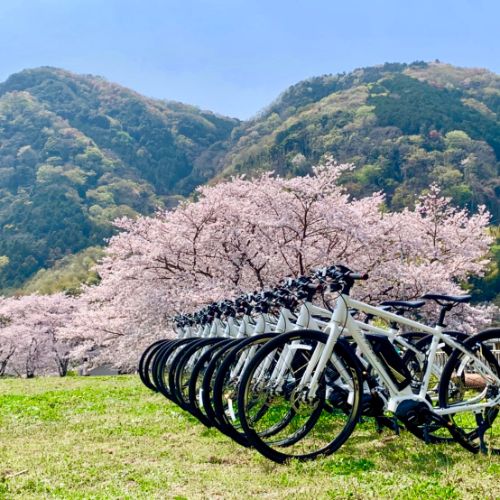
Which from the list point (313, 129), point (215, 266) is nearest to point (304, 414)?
point (215, 266)

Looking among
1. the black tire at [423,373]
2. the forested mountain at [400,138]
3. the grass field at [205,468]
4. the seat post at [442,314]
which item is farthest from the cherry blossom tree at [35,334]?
the forested mountain at [400,138]

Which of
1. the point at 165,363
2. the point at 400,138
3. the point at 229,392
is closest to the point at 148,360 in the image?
the point at 165,363

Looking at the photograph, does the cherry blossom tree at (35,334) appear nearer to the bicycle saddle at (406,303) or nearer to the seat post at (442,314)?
the bicycle saddle at (406,303)

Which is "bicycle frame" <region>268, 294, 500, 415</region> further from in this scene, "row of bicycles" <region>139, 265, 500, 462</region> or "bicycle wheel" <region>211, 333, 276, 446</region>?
"bicycle wheel" <region>211, 333, 276, 446</region>

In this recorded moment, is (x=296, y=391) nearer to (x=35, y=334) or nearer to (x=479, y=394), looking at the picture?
(x=479, y=394)

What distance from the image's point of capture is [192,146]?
123875mm

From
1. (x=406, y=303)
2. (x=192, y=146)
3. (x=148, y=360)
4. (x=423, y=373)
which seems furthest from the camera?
(x=192, y=146)

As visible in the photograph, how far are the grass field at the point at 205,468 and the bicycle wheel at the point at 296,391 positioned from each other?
0.64 feet

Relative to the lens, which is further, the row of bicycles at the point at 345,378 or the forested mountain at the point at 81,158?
the forested mountain at the point at 81,158

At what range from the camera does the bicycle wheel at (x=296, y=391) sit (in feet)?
13.1

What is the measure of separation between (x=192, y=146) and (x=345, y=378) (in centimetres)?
12286

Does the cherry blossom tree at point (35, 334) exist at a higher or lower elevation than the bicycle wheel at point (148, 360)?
lower

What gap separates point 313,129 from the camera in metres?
92.5

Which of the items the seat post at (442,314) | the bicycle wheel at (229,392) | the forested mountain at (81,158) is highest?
the forested mountain at (81,158)
